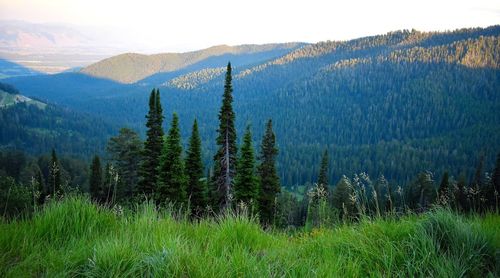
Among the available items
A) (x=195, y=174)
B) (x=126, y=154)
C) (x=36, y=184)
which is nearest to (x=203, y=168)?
(x=195, y=174)

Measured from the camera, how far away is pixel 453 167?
522 ft

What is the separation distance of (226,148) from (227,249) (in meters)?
24.2

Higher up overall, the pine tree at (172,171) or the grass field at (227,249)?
the grass field at (227,249)

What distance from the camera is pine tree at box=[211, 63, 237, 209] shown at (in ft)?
91.3

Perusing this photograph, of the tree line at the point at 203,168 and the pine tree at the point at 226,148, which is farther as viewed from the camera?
the pine tree at the point at 226,148

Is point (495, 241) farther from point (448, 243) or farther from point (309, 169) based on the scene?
point (309, 169)

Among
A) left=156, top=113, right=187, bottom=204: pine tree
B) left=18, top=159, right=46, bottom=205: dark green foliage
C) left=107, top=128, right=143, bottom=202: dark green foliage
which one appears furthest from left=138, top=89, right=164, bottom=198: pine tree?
left=18, top=159, right=46, bottom=205: dark green foliage

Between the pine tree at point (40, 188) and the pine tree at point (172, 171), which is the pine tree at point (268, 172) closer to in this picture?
the pine tree at point (172, 171)

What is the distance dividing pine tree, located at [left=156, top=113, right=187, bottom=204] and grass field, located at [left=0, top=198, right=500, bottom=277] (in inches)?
825

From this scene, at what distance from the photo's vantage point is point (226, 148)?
92.9 feet

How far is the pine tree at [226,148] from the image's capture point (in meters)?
27.8

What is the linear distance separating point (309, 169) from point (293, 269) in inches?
6258

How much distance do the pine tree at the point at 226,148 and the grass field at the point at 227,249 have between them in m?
22.7

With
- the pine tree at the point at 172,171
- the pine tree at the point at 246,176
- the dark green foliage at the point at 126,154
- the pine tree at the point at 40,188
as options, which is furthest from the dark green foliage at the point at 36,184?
the pine tree at the point at 246,176
